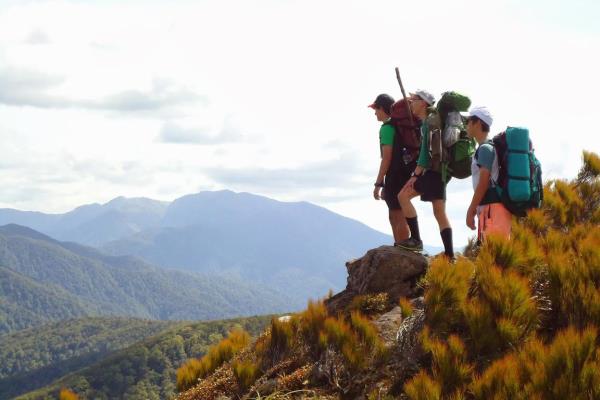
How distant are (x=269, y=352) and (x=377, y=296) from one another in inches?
55.5

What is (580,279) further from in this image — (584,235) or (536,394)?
(584,235)

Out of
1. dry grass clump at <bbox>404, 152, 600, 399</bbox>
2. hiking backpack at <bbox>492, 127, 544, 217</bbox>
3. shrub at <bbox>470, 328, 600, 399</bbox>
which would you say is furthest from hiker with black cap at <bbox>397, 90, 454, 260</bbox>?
shrub at <bbox>470, 328, 600, 399</bbox>

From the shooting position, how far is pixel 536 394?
3193 mm

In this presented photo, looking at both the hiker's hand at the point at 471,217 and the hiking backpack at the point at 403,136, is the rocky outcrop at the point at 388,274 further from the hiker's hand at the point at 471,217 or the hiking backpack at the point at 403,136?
the hiking backpack at the point at 403,136

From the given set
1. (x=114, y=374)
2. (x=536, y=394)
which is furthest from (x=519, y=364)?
(x=114, y=374)

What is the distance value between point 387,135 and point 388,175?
580 millimetres

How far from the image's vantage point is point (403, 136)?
312 inches

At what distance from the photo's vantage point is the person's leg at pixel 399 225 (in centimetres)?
814

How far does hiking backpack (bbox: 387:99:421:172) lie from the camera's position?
25.7 ft

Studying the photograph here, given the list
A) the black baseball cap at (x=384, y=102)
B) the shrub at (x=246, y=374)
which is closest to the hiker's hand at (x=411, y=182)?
the black baseball cap at (x=384, y=102)

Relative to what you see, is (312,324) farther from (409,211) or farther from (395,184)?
(395,184)

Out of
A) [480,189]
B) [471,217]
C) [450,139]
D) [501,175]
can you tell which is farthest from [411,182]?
[501,175]

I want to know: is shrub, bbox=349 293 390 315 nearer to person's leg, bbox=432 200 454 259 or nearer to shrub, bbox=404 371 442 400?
person's leg, bbox=432 200 454 259

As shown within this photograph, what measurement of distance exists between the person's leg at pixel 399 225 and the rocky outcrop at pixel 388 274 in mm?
865
